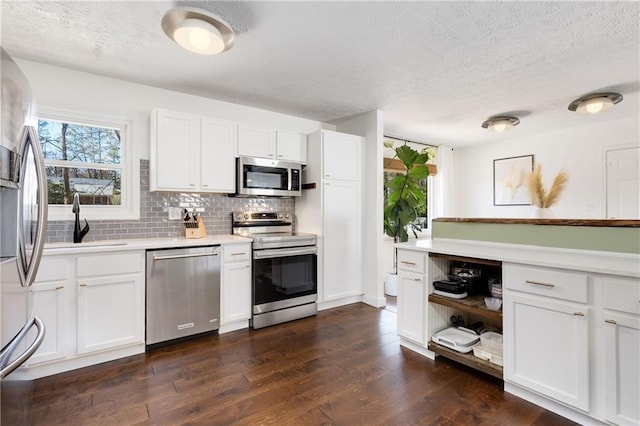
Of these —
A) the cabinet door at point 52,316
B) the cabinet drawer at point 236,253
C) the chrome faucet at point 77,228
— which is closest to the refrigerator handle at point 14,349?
the cabinet door at point 52,316

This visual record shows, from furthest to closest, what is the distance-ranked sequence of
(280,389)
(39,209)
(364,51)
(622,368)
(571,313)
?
(364,51), (280,389), (571,313), (622,368), (39,209)

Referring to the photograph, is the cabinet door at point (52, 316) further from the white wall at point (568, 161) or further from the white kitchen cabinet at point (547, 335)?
the white wall at point (568, 161)

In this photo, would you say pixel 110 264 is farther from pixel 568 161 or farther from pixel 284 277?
pixel 568 161

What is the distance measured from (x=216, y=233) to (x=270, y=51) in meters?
2.05

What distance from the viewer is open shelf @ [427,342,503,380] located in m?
2.04

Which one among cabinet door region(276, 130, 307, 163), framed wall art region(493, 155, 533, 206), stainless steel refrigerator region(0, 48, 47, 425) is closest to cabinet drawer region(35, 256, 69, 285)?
stainless steel refrigerator region(0, 48, 47, 425)

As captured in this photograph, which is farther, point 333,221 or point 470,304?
point 333,221

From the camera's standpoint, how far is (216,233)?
347 cm

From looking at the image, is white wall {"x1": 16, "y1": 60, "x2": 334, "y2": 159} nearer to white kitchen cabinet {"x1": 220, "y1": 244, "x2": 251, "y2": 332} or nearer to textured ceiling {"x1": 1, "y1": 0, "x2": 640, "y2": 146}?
textured ceiling {"x1": 1, "y1": 0, "x2": 640, "y2": 146}

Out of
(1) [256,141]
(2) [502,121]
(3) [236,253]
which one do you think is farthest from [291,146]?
(2) [502,121]

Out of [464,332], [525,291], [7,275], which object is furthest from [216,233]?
[525,291]

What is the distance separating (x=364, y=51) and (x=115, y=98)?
2.44 m

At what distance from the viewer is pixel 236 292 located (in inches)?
119

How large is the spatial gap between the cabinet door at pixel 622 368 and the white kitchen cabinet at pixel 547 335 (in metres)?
0.09
